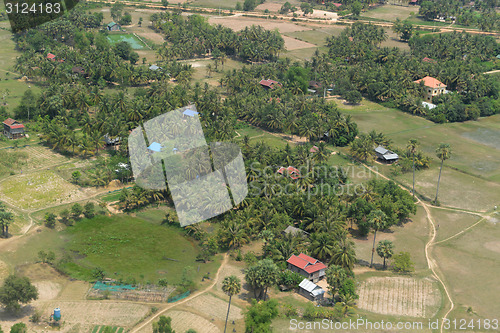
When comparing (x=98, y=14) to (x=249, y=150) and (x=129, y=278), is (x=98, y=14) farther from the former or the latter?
(x=129, y=278)

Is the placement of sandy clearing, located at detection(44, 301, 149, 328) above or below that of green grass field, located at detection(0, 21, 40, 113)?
below

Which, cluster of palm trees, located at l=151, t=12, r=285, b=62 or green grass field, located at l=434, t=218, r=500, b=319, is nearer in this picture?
green grass field, located at l=434, t=218, r=500, b=319

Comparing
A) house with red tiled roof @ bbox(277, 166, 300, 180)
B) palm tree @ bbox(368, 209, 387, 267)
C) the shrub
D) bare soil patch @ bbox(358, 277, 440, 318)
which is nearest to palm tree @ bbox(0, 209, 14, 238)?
house with red tiled roof @ bbox(277, 166, 300, 180)

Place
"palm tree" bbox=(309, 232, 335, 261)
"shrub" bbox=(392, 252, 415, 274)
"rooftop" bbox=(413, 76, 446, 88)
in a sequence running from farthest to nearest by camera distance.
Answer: "rooftop" bbox=(413, 76, 446, 88) → "palm tree" bbox=(309, 232, 335, 261) → "shrub" bbox=(392, 252, 415, 274)

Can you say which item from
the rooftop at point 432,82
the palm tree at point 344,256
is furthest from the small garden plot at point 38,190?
the rooftop at point 432,82

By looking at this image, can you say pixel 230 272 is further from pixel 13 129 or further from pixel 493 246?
pixel 13 129

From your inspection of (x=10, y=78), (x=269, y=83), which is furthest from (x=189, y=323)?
(x=10, y=78)

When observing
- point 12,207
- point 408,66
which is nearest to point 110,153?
point 12,207

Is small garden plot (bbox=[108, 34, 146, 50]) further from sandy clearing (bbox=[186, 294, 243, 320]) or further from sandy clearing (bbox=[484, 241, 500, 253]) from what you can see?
sandy clearing (bbox=[484, 241, 500, 253])
